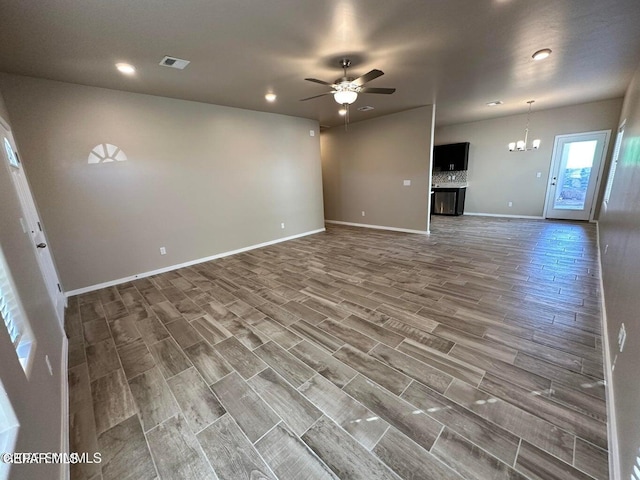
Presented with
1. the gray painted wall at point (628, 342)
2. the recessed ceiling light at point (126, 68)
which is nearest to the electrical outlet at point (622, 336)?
the gray painted wall at point (628, 342)

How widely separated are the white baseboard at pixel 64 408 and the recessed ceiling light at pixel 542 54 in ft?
17.2

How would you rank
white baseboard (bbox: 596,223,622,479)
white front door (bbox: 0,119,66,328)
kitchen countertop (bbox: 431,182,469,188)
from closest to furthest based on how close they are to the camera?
white baseboard (bbox: 596,223,622,479) → white front door (bbox: 0,119,66,328) → kitchen countertop (bbox: 431,182,469,188)

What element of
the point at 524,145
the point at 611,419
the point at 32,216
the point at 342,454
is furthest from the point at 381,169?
the point at 32,216

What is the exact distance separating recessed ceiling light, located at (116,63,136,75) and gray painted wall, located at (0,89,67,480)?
1.58m

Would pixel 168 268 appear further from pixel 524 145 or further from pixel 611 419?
pixel 524 145

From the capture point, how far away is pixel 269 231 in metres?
5.64

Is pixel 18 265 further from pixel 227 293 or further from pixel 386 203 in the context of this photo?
pixel 386 203

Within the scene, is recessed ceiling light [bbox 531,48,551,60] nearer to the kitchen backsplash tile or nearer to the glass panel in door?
the glass panel in door

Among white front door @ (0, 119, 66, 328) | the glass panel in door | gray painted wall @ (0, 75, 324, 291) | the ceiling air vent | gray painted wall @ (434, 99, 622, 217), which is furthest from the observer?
the glass panel in door

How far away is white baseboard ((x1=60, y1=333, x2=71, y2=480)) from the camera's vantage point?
129 centimetres

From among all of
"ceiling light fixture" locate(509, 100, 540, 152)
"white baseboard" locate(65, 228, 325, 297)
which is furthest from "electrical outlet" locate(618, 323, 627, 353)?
"ceiling light fixture" locate(509, 100, 540, 152)

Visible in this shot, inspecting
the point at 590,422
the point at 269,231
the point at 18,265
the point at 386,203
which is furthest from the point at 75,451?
the point at 386,203

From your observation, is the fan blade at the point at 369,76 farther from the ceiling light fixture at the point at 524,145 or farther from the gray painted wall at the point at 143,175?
the ceiling light fixture at the point at 524,145

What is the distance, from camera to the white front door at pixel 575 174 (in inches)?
229
